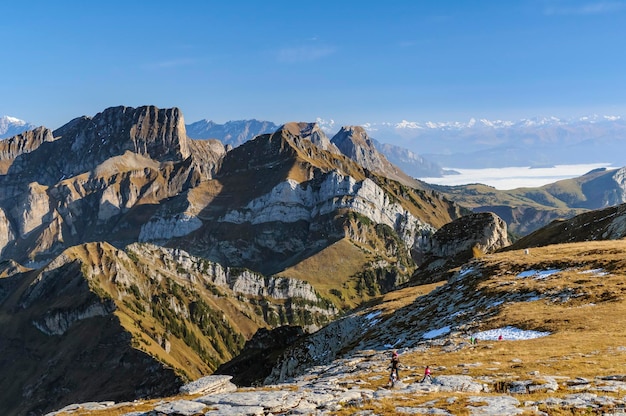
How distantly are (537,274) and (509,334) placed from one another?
69.3 ft

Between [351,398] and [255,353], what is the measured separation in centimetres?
11157

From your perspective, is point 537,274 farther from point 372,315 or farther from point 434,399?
point 434,399

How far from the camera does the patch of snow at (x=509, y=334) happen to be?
4550cm

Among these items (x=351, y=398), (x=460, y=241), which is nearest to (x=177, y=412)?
(x=351, y=398)

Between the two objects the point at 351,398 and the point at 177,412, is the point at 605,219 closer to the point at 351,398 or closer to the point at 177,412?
the point at 351,398

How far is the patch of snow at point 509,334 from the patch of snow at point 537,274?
17858 mm

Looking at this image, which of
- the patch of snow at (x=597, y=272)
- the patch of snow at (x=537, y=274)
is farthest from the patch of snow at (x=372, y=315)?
the patch of snow at (x=597, y=272)

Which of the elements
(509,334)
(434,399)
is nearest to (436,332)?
(509,334)

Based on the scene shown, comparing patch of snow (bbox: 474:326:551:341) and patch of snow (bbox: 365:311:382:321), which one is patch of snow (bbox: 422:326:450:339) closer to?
patch of snow (bbox: 474:326:551:341)

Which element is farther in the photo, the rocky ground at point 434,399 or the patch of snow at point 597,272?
the patch of snow at point 597,272

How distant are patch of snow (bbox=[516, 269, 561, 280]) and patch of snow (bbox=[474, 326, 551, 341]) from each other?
17.9m

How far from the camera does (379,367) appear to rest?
43.7 m

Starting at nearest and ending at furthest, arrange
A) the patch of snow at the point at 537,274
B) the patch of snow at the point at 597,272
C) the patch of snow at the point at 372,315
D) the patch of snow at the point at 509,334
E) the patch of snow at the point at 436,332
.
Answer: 1. the patch of snow at the point at 509,334
2. the patch of snow at the point at 436,332
3. the patch of snow at the point at 597,272
4. the patch of snow at the point at 537,274
5. the patch of snow at the point at 372,315

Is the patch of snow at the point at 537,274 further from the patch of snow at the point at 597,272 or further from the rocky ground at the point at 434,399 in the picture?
the rocky ground at the point at 434,399
